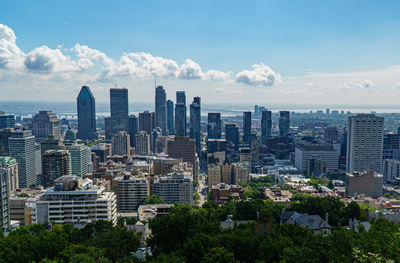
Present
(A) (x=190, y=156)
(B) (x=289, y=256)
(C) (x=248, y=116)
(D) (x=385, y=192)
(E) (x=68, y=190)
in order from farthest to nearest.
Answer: (C) (x=248, y=116) < (A) (x=190, y=156) < (D) (x=385, y=192) < (E) (x=68, y=190) < (B) (x=289, y=256)

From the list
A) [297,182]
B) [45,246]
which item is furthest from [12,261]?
[297,182]

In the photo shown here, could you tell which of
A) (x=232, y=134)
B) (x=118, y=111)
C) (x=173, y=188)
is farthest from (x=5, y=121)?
(x=173, y=188)

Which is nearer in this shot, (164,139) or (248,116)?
(164,139)

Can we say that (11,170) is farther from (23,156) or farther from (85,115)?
(85,115)

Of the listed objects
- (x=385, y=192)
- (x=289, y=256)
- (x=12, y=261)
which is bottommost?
(x=385, y=192)

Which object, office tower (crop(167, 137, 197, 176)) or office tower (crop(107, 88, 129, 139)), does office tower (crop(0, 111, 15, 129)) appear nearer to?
office tower (crop(107, 88, 129, 139))

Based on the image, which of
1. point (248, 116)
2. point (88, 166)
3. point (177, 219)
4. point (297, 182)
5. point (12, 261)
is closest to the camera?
point (12, 261)

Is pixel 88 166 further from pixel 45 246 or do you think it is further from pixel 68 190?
pixel 45 246

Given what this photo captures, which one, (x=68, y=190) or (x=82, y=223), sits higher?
(x=68, y=190)
